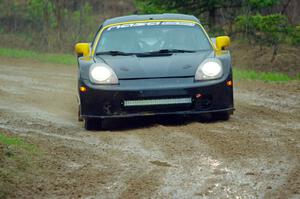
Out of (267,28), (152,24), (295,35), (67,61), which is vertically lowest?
(67,61)

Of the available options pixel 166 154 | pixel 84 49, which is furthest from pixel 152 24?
pixel 166 154

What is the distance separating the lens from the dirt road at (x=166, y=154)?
6852 mm

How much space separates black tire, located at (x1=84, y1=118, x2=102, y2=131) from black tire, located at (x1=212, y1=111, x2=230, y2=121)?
4.69 feet

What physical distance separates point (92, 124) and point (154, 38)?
1.70 metres

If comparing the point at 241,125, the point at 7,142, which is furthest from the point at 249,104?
the point at 7,142

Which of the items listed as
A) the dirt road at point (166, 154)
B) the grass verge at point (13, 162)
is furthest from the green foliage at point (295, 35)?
the grass verge at point (13, 162)

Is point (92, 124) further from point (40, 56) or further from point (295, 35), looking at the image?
point (40, 56)

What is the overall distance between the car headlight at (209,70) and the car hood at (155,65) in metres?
0.06

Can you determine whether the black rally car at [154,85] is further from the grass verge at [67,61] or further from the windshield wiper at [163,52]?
the grass verge at [67,61]

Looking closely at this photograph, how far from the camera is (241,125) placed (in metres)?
10.4

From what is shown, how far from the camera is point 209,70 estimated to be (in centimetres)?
1043

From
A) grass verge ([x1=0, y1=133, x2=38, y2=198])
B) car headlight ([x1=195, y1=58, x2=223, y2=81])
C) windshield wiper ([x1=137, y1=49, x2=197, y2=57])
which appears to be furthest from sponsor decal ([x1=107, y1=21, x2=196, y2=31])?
grass verge ([x1=0, y1=133, x2=38, y2=198])

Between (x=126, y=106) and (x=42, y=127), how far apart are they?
3.80 feet

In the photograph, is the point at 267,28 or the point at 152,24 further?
the point at 267,28
